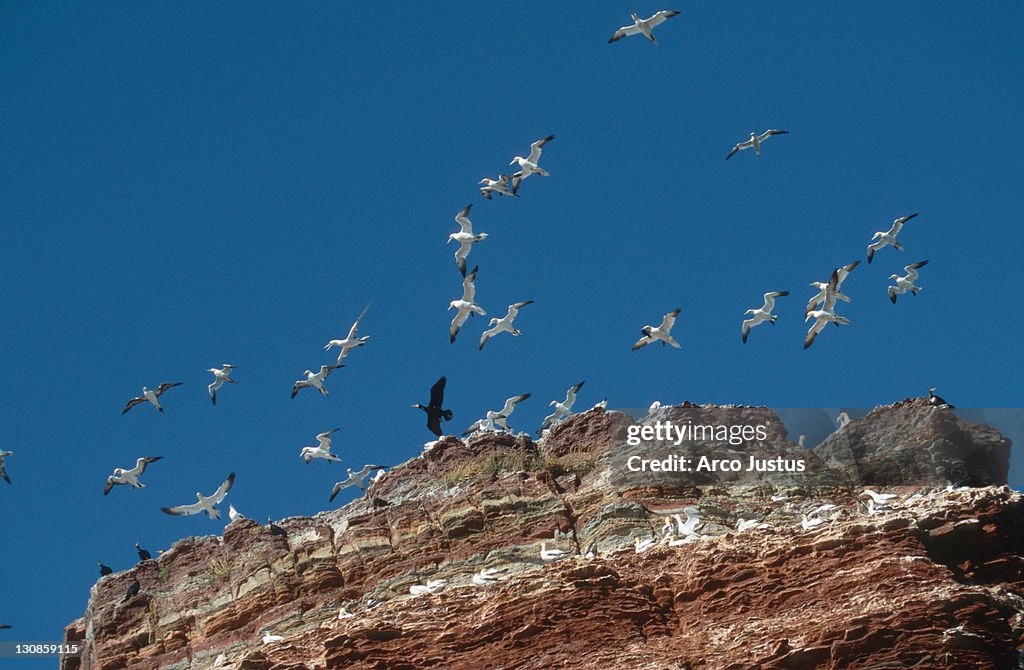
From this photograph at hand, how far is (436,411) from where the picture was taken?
201 ft

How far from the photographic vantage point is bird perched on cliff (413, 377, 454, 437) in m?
60.8

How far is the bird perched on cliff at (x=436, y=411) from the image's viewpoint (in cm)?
6081

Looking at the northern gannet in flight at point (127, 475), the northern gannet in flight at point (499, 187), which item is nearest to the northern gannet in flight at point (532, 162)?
the northern gannet in flight at point (499, 187)

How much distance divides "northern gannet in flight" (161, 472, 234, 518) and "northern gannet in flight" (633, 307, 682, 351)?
625 inches

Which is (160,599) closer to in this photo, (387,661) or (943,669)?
(387,661)

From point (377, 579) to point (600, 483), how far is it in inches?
310

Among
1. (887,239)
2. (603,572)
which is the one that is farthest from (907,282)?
(603,572)

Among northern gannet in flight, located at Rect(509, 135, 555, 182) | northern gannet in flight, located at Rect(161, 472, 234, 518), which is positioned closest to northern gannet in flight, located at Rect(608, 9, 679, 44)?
northern gannet in flight, located at Rect(509, 135, 555, 182)

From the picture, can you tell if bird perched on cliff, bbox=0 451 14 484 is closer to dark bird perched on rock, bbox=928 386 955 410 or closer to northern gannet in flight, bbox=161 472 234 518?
northern gannet in flight, bbox=161 472 234 518

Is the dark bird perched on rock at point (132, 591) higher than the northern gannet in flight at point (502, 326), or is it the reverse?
the northern gannet in flight at point (502, 326)

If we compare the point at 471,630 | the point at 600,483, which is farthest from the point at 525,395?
the point at 471,630

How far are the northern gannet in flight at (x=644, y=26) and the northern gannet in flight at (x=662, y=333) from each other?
32.1 feet

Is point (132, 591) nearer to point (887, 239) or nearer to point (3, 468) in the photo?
point (3, 468)

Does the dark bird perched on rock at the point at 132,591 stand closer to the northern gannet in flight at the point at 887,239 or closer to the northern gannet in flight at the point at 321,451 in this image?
the northern gannet in flight at the point at 321,451
